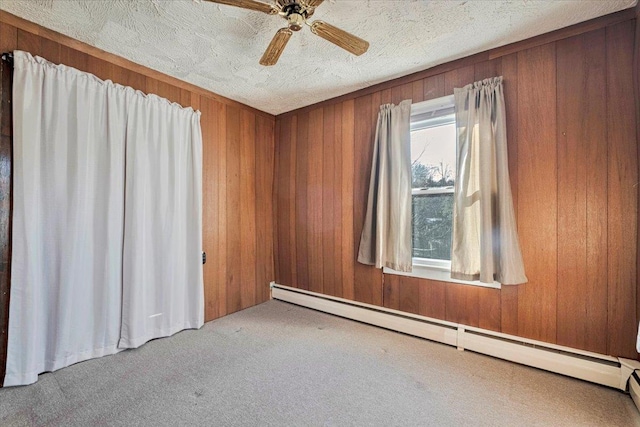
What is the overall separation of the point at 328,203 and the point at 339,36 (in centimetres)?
168

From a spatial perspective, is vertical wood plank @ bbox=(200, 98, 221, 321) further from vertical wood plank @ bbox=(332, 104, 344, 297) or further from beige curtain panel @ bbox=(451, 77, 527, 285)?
beige curtain panel @ bbox=(451, 77, 527, 285)

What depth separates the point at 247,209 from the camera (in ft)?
10.4

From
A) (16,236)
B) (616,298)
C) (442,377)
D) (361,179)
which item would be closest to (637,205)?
(616,298)

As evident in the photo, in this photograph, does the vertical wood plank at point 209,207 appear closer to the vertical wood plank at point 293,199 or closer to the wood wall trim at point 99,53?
the wood wall trim at point 99,53

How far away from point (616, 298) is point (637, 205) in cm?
58

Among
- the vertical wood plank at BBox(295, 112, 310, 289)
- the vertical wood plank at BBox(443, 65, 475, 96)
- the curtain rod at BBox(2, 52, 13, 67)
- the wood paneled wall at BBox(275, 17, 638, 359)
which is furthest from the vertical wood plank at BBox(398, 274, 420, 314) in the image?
the curtain rod at BBox(2, 52, 13, 67)

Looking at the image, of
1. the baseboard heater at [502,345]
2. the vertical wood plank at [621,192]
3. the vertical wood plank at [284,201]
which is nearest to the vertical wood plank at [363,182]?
the baseboard heater at [502,345]

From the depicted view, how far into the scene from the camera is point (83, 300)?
191 cm

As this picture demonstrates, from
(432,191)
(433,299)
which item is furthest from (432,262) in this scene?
(432,191)

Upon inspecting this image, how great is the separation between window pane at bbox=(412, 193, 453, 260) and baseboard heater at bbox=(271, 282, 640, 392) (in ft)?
1.90

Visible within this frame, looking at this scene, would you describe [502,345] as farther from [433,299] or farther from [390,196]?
[390,196]

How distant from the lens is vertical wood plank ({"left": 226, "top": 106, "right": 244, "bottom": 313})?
295 cm

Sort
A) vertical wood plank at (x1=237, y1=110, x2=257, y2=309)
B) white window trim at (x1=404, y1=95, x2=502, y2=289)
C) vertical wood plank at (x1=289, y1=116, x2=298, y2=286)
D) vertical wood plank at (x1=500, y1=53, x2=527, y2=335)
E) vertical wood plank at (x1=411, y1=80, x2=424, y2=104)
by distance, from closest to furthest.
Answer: vertical wood plank at (x1=500, y1=53, x2=527, y2=335) → white window trim at (x1=404, y1=95, x2=502, y2=289) → vertical wood plank at (x1=411, y1=80, x2=424, y2=104) → vertical wood plank at (x1=237, y1=110, x2=257, y2=309) → vertical wood plank at (x1=289, y1=116, x2=298, y2=286)

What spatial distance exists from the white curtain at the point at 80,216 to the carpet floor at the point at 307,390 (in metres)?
0.24
